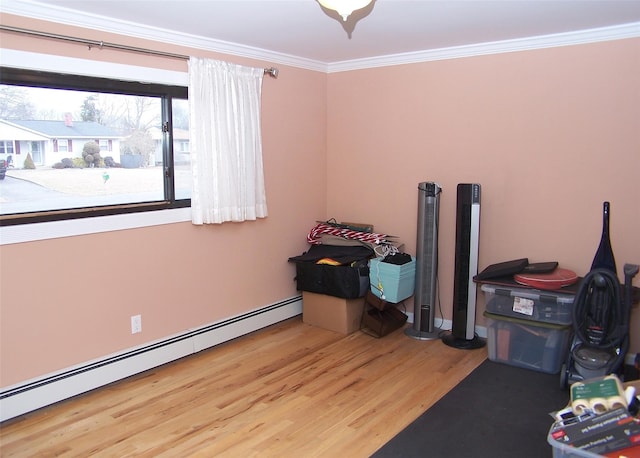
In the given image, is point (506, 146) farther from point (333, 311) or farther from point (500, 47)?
point (333, 311)

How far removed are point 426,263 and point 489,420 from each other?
4.58 feet

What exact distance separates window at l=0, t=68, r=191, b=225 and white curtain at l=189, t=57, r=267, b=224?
0.13 m

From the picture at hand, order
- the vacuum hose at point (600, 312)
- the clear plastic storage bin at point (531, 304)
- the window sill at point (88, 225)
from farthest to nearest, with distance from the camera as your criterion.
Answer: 1. the clear plastic storage bin at point (531, 304)
2. the vacuum hose at point (600, 312)
3. the window sill at point (88, 225)

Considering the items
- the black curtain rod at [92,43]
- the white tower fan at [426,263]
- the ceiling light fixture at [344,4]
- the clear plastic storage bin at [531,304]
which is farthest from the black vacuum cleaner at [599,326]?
the black curtain rod at [92,43]

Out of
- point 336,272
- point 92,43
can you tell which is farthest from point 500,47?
point 92,43

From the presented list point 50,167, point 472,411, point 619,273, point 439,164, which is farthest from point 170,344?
point 619,273

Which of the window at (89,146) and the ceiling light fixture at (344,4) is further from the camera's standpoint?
the window at (89,146)

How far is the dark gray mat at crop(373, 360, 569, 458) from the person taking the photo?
2551 millimetres

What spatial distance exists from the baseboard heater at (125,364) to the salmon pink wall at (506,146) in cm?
133

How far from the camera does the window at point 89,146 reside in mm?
2826

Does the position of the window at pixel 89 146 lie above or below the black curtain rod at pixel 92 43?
below

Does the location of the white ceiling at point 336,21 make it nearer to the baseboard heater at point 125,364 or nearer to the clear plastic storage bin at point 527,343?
the clear plastic storage bin at point 527,343

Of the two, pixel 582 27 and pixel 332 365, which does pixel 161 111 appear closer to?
pixel 332 365

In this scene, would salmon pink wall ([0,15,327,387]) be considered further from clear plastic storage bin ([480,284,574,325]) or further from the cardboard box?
clear plastic storage bin ([480,284,574,325])
